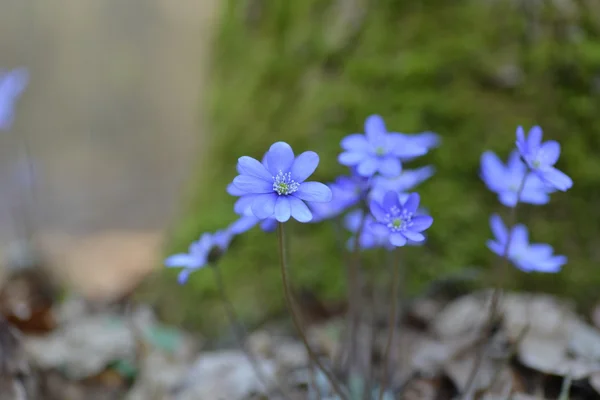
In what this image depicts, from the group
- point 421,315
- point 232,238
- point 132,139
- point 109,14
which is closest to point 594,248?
point 421,315

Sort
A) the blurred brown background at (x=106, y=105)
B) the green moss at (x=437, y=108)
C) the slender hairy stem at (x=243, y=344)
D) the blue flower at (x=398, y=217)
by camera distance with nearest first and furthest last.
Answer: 1. the blue flower at (x=398, y=217)
2. the slender hairy stem at (x=243, y=344)
3. the green moss at (x=437, y=108)
4. the blurred brown background at (x=106, y=105)

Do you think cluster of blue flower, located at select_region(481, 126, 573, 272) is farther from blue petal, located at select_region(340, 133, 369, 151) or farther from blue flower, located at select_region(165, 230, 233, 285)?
blue flower, located at select_region(165, 230, 233, 285)

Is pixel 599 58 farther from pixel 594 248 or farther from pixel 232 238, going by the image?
pixel 232 238

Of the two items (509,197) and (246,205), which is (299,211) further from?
(509,197)

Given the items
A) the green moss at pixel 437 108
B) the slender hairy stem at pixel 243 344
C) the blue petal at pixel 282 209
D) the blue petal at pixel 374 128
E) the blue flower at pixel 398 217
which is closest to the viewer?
the blue petal at pixel 282 209

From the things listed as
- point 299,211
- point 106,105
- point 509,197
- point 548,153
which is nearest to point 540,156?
point 548,153

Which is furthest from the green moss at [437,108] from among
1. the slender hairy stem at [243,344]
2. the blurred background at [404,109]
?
the slender hairy stem at [243,344]

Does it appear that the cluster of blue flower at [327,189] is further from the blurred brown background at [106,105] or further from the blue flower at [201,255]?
the blurred brown background at [106,105]
